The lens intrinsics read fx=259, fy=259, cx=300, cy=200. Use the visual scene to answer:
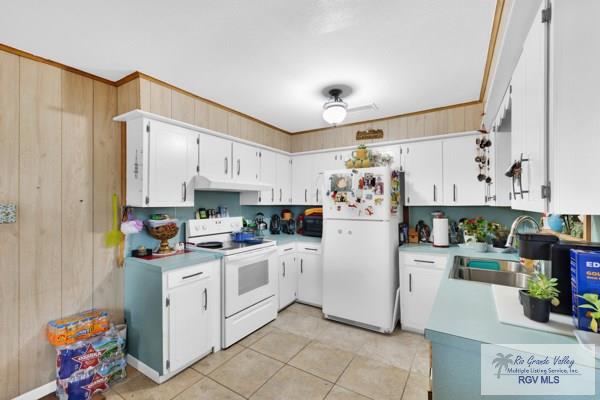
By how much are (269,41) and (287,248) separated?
92.0 inches

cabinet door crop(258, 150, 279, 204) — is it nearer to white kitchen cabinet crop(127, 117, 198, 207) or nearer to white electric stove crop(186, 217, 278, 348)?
white electric stove crop(186, 217, 278, 348)

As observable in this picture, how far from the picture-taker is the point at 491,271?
199 centimetres

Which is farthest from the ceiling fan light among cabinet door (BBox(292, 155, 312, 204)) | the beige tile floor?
the beige tile floor

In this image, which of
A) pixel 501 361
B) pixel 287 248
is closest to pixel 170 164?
pixel 287 248

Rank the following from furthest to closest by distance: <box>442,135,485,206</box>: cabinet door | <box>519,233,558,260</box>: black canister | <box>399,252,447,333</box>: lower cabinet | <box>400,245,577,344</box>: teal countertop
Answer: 1. <box>442,135,485,206</box>: cabinet door
2. <box>399,252,447,333</box>: lower cabinet
3. <box>519,233,558,260</box>: black canister
4. <box>400,245,577,344</box>: teal countertop

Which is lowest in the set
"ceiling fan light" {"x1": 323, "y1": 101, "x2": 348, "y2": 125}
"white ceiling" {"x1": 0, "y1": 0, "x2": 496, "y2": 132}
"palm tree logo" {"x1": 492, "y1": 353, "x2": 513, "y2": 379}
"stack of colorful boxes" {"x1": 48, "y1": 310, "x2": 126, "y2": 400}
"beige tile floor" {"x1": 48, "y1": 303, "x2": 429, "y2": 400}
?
"beige tile floor" {"x1": 48, "y1": 303, "x2": 429, "y2": 400}

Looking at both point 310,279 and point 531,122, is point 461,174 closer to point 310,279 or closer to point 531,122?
point 531,122

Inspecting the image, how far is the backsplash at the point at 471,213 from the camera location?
2838 mm

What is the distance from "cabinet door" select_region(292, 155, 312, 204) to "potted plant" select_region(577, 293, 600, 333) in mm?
3045

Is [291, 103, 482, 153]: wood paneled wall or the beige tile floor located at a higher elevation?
[291, 103, 482, 153]: wood paneled wall

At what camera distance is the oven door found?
8.14 feet

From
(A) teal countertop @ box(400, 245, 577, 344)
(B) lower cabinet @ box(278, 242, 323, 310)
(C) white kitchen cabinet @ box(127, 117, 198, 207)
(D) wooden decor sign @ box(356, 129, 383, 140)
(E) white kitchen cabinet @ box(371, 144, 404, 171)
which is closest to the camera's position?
(A) teal countertop @ box(400, 245, 577, 344)

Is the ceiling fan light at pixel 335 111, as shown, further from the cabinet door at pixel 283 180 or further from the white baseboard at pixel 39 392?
the white baseboard at pixel 39 392

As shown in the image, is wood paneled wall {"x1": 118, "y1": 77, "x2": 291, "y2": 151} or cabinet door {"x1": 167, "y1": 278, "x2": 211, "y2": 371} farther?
wood paneled wall {"x1": 118, "y1": 77, "x2": 291, "y2": 151}
